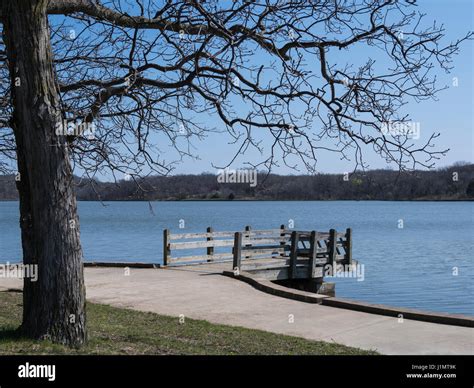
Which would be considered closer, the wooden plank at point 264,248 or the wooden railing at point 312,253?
the wooden railing at point 312,253

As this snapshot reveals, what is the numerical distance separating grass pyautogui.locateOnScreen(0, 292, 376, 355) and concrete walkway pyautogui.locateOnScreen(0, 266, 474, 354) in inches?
30.6

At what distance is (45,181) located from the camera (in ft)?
25.0

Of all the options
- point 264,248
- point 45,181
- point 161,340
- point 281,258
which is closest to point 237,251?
point 281,258

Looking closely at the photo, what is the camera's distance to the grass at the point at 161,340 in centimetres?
769

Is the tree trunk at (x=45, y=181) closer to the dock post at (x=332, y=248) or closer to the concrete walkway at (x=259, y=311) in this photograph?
the concrete walkway at (x=259, y=311)

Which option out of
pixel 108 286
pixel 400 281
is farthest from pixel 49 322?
pixel 400 281

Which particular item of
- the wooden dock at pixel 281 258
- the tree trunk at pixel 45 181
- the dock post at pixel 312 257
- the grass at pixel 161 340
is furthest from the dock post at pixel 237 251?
the tree trunk at pixel 45 181

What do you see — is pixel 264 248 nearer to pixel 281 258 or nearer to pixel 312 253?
pixel 281 258

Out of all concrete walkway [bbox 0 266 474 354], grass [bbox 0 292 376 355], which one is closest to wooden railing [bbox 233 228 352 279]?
concrete walkway [bbox 0 266 474 354]

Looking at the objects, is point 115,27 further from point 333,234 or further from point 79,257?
point 333,234

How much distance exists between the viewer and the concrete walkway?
9.70 meters

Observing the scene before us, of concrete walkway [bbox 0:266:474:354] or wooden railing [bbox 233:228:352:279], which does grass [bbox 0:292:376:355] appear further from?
wooden railing [bbox 233:228:352:279]

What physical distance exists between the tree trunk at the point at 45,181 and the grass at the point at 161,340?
377mm

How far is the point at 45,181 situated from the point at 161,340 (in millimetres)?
2736
